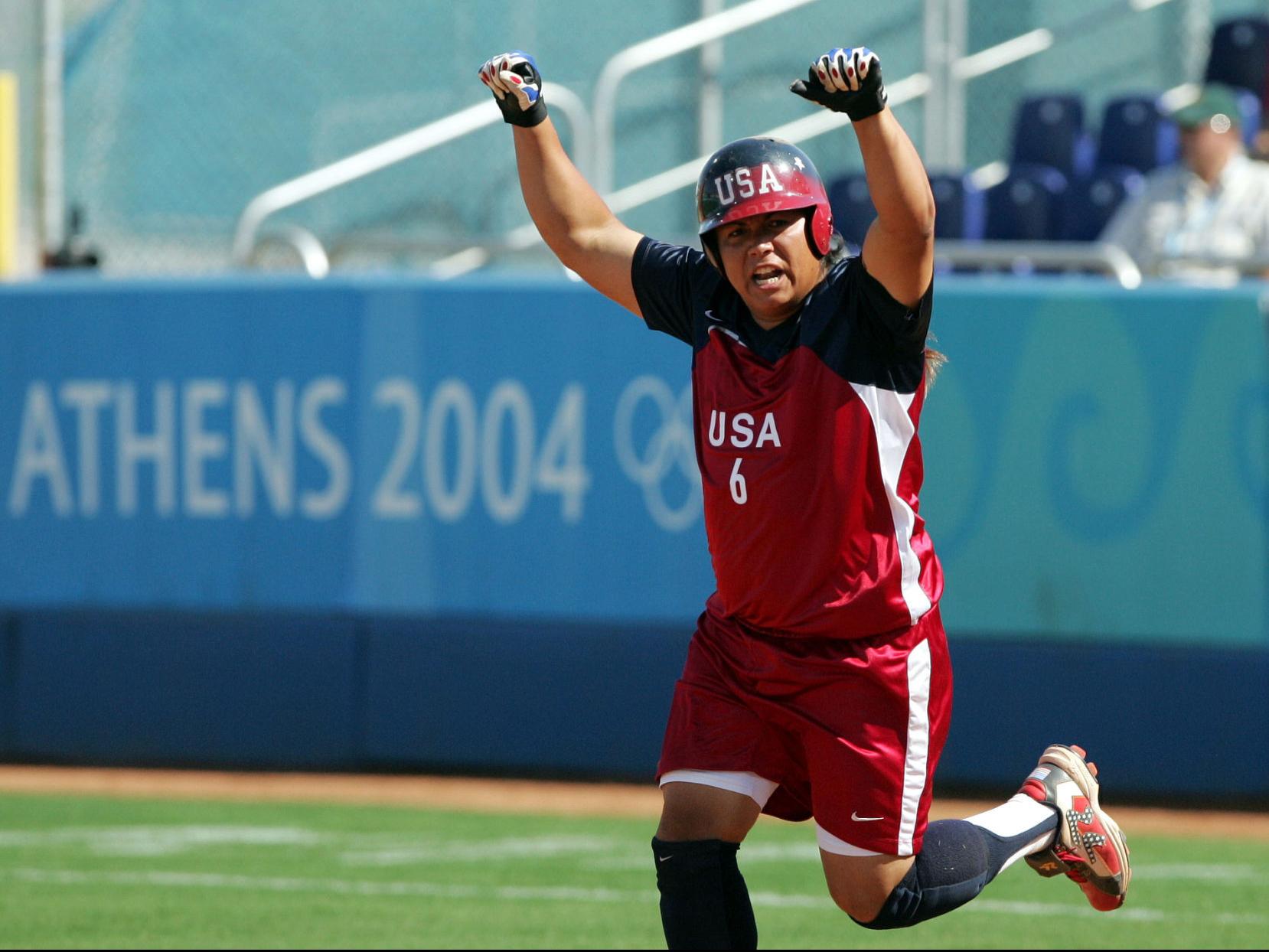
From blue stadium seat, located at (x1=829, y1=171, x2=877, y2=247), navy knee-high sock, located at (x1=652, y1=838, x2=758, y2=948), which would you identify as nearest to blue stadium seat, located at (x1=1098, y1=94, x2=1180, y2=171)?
blue stadium seat, located at (x1=829, y1=171, x2=877, y2=247)

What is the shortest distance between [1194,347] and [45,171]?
6.61 meters

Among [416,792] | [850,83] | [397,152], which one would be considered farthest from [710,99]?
[850,83]

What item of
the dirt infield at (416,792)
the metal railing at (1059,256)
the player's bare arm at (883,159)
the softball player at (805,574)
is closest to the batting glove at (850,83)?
the player's bare arm at (883,159)

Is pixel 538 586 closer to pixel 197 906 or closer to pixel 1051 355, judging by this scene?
pixel 1051 355

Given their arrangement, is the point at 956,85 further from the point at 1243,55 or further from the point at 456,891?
the point at 456,891

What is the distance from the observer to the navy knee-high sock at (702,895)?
16.4ft

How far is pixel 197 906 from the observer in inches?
284

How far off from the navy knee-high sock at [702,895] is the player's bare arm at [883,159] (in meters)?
1.39

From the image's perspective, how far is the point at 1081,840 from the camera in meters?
5.76

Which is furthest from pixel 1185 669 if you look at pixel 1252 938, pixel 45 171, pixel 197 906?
pixel 45 171

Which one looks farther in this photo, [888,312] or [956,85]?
[956,85]

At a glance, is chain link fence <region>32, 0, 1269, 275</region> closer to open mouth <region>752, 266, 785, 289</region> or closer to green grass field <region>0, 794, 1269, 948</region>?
green grass field <region>0, 794, 1269, 948</region>

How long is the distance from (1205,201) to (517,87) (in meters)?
5.98

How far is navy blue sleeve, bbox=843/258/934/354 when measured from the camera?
15.9 ft
